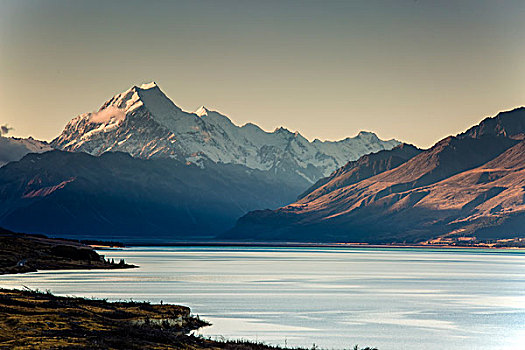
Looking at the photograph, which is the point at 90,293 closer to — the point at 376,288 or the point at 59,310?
the point at 59,310

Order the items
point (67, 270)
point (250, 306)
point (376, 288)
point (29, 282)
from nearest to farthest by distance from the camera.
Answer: point (250, 306) < point (29, 282) < point (376, 288) < point (67, 270)

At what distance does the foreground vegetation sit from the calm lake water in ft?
18.3

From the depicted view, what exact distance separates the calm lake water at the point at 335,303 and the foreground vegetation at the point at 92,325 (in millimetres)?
5573

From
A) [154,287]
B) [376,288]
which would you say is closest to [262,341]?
[154,287]

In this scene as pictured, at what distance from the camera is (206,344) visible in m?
64.0

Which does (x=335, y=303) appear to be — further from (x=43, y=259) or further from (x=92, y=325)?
(x=43, y=259)

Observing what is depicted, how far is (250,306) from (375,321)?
768 inches

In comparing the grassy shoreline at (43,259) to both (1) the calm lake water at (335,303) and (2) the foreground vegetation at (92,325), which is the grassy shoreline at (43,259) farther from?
(2) the foreground vegetation at (92,325)

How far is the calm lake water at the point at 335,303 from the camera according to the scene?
254 ft

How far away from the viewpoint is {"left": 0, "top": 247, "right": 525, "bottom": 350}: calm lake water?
3054 inches

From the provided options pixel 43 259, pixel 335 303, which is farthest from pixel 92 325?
pixel 43 259

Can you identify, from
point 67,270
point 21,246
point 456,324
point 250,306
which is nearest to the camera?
point 456,324

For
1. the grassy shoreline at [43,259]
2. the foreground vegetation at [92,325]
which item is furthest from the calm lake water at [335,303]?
the grassy shoreline at [43,259]

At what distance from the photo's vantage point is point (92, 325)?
6662 cm
